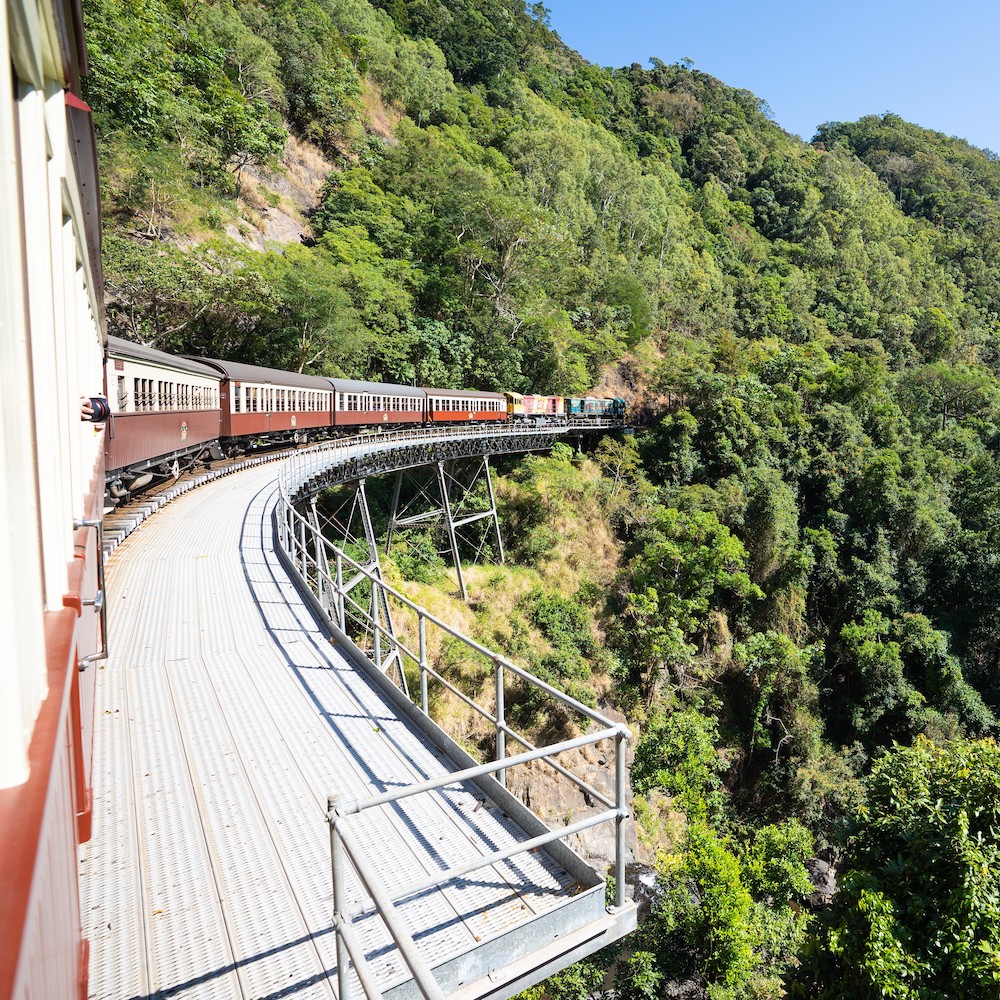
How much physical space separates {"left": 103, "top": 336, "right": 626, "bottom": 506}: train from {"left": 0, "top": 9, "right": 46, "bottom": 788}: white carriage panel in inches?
136

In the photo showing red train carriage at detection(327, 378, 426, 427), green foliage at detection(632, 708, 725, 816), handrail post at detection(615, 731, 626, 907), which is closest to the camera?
handrail post at detection(615, 731, 626, 907)

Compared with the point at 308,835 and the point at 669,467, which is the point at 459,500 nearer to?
the point at 669,467

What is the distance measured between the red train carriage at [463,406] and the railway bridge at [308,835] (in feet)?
66.8

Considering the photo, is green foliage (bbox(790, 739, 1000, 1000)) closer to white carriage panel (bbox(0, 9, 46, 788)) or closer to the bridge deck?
the bridge deck

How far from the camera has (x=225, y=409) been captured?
14000 millimetres

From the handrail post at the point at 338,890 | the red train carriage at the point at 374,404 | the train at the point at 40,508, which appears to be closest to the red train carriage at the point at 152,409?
the train at the point at 40,508

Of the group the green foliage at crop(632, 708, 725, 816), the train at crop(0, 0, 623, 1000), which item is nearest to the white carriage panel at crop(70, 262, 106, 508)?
the train at crop(0, 0, 623, 1000)

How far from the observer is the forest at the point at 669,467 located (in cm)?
1031

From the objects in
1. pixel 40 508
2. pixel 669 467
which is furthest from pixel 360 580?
pixel 669 467

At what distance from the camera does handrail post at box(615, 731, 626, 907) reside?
96.4 inches

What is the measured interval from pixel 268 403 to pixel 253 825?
14307mm

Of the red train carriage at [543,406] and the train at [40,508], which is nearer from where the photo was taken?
the train at [40,508]

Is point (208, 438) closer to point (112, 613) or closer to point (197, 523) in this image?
point (197, 523)

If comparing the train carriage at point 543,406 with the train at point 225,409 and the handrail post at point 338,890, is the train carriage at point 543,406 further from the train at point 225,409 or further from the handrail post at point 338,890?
the handrail post at point 338,890
